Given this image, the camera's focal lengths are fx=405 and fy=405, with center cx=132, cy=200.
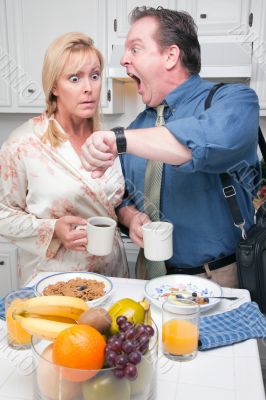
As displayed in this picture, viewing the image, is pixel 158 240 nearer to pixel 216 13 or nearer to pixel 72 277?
pixel 72 277

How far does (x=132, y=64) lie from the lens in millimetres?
1321

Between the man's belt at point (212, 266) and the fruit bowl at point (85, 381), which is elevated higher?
the fruit bowl at point (85, 381)

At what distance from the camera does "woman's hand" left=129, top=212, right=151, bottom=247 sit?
1.30m

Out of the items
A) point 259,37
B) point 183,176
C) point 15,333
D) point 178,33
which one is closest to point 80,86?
point 178,33

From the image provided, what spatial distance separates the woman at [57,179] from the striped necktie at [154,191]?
0.16 m

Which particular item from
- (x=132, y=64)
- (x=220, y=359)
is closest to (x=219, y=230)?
(x=220, y=359)

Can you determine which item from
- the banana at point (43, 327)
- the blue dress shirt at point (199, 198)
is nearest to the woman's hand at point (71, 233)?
the blue dress shirt at point (199, 198)

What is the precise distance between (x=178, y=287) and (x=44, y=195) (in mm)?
555

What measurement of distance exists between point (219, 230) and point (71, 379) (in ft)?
2.61

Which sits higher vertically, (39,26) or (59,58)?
(39,26)

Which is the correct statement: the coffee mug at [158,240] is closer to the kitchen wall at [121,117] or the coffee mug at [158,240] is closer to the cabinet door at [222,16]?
the cabinet door at [222,16]

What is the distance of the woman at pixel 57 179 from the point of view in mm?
1387

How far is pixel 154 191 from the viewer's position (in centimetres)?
133

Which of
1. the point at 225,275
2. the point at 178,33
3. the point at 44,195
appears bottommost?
the point at 225,275
